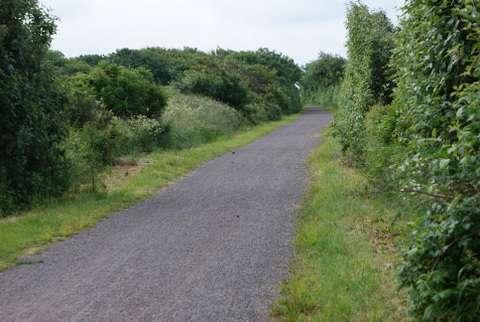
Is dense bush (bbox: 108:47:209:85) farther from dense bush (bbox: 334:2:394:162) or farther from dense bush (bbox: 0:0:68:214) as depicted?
dense bush (bbox: 0:0:68:214)

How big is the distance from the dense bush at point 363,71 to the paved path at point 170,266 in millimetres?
2811

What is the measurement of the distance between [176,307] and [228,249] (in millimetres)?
2493

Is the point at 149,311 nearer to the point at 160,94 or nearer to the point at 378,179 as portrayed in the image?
the point at 378,179

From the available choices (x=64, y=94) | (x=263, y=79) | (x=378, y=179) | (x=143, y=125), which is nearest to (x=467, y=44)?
(x=378, y=179)

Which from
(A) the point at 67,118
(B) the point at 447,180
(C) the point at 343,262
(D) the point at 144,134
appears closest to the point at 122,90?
(D) the point at 144,134

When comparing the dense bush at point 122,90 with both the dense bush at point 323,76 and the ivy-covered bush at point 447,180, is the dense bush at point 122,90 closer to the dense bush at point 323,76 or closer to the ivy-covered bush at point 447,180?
the ivy-covered bush at point 447,180

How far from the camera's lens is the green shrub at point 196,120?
81.0 ft

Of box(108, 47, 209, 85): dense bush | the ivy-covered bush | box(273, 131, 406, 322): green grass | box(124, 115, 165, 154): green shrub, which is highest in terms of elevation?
box(108, 47, 209, 85): dense bush

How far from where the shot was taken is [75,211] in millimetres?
11539

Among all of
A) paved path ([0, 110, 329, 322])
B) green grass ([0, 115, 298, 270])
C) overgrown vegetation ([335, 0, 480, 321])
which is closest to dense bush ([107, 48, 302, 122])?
green grass ([0, 115, 298, 270])

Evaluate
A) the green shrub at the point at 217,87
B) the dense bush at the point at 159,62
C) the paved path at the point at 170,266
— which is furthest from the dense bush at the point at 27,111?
the dense bush at the point at 159,62

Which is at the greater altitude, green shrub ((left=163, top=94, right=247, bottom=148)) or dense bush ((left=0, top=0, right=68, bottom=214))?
dense bush ((left=0, top=0, right=68, bottom=214))

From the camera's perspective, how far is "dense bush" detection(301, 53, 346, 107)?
72500 mm

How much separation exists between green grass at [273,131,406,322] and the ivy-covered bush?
4.10ft
